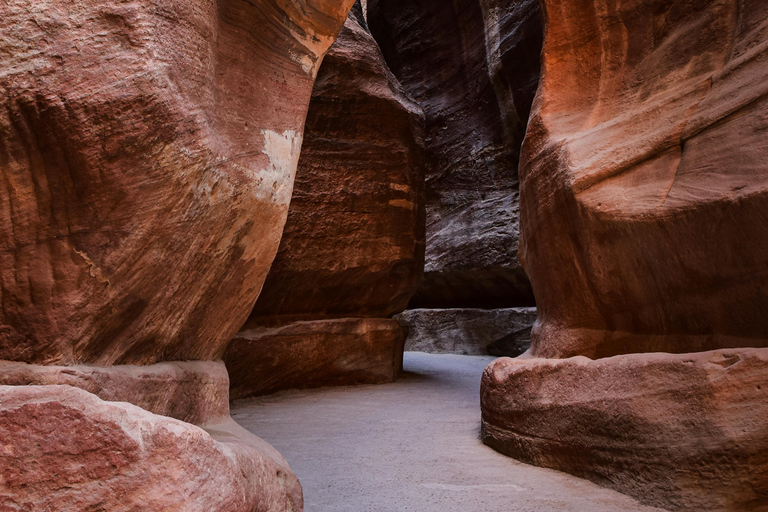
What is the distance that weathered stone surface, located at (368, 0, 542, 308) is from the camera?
7762mm

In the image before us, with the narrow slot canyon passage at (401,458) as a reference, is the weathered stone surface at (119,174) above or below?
above

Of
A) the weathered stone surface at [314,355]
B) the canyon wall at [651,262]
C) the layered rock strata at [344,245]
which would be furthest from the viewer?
the layered rock strata at [344,245]

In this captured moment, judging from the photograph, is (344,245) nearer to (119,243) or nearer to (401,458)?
(401,458)

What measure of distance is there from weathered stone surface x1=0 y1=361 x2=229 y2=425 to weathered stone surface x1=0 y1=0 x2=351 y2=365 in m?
0.07

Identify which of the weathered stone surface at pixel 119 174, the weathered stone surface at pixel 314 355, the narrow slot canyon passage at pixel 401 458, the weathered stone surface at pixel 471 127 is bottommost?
the narrow slot canyon passage at pixel 401 458

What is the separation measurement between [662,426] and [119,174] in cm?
192

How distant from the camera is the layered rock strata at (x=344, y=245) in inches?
179

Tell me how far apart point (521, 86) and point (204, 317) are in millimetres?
6986

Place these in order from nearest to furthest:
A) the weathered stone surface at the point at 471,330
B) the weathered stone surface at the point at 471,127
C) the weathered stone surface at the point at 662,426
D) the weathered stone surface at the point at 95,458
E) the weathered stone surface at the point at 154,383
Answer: the weathered stone surface at the point at 95,458 < the weathered stone surface at the point at 154,383 < the weathered stone surface at the point at 662,426 < the weathered stone surface at the point at 471,330 < the weathered stone surface at the point at 471,127

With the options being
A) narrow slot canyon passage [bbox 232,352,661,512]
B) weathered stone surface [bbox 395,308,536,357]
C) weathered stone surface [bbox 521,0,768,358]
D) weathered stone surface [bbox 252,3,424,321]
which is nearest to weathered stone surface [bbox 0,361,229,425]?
narrow slot canyon passage [bbox 232,352,661,512]

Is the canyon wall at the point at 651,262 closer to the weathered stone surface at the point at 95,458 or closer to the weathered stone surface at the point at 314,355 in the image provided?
the weathered stone surface at the point at 95,458

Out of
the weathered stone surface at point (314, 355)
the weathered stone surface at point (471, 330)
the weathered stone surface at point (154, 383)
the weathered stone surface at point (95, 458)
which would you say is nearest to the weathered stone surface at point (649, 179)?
the weathered stone surface at point (154, 383)

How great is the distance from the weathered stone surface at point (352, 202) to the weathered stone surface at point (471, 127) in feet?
9.12

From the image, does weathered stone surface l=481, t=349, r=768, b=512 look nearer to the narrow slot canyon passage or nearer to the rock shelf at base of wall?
the narrow slot canyon passage
